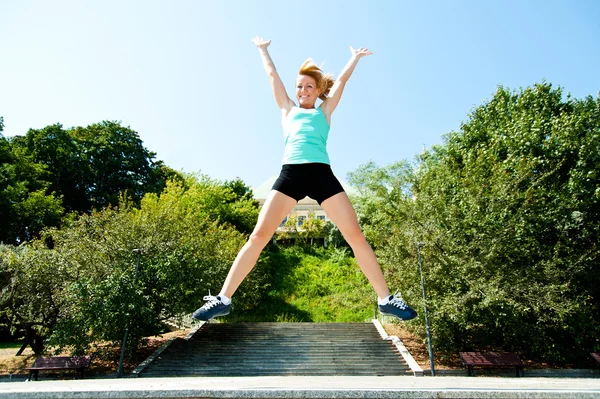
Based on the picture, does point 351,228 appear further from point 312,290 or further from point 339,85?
point 312,290

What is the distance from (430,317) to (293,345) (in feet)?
22.7

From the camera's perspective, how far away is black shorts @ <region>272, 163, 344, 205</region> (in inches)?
173

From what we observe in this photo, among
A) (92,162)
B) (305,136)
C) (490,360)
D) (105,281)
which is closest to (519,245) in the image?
(490,360)

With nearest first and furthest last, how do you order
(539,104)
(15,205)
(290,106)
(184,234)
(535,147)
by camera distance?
(290,106) → (535,147) → (539,104) → (184,234) → (15,205)

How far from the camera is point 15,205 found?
31.7m

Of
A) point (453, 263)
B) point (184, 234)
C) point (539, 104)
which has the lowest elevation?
point (453, 263)

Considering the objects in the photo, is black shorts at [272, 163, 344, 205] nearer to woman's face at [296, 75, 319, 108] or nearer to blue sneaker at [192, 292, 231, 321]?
woman's face at [296, 75, 319, 108]

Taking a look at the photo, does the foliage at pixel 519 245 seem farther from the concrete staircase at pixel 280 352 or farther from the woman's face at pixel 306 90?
the woman's face at pixel 306 90

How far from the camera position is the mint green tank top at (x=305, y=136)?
4.53 metres

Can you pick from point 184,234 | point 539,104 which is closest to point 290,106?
point 184,234

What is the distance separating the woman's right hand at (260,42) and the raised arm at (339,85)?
1.13 m

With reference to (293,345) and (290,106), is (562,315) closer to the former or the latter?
(293,345)

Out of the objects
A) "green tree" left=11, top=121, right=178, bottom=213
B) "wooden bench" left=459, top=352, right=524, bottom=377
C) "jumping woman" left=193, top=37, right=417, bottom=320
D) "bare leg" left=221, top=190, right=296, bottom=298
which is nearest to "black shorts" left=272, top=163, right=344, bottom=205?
"jumping woman" left=193, top=37, right=417, bottom=320

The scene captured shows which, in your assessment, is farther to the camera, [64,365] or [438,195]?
[438,195]
